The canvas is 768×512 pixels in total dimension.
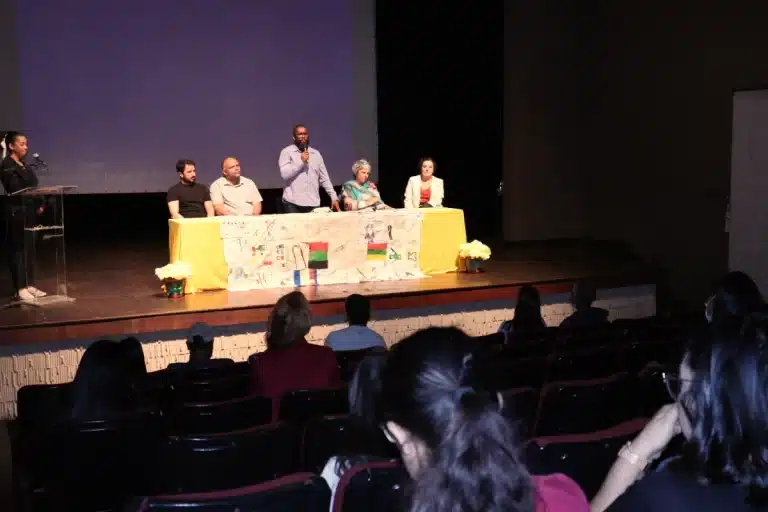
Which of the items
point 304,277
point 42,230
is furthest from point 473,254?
point 42,230

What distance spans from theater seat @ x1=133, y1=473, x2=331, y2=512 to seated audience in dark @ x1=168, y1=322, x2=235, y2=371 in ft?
8.45

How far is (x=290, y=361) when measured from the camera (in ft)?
12.0

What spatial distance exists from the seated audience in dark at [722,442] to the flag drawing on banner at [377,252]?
5.92 m

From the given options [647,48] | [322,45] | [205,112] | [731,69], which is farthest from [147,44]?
[731,69]

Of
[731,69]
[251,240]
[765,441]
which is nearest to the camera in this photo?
[765,441]

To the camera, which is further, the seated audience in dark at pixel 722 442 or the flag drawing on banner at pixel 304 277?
the flag drawing on banner at pixel 304 277

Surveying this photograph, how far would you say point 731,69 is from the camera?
8.16 metres

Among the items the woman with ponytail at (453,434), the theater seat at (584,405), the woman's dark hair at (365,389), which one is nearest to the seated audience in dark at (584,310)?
the theater seat at (584,405)

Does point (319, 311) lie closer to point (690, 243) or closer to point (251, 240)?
point (251, 240)

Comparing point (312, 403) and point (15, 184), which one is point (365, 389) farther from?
point (15, 184)

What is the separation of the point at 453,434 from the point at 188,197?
6.22m

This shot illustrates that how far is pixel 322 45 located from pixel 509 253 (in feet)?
10.4

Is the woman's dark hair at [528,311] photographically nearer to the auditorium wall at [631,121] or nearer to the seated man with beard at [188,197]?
the seated man with beard at [188,197]

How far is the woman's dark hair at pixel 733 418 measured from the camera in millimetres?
1477
